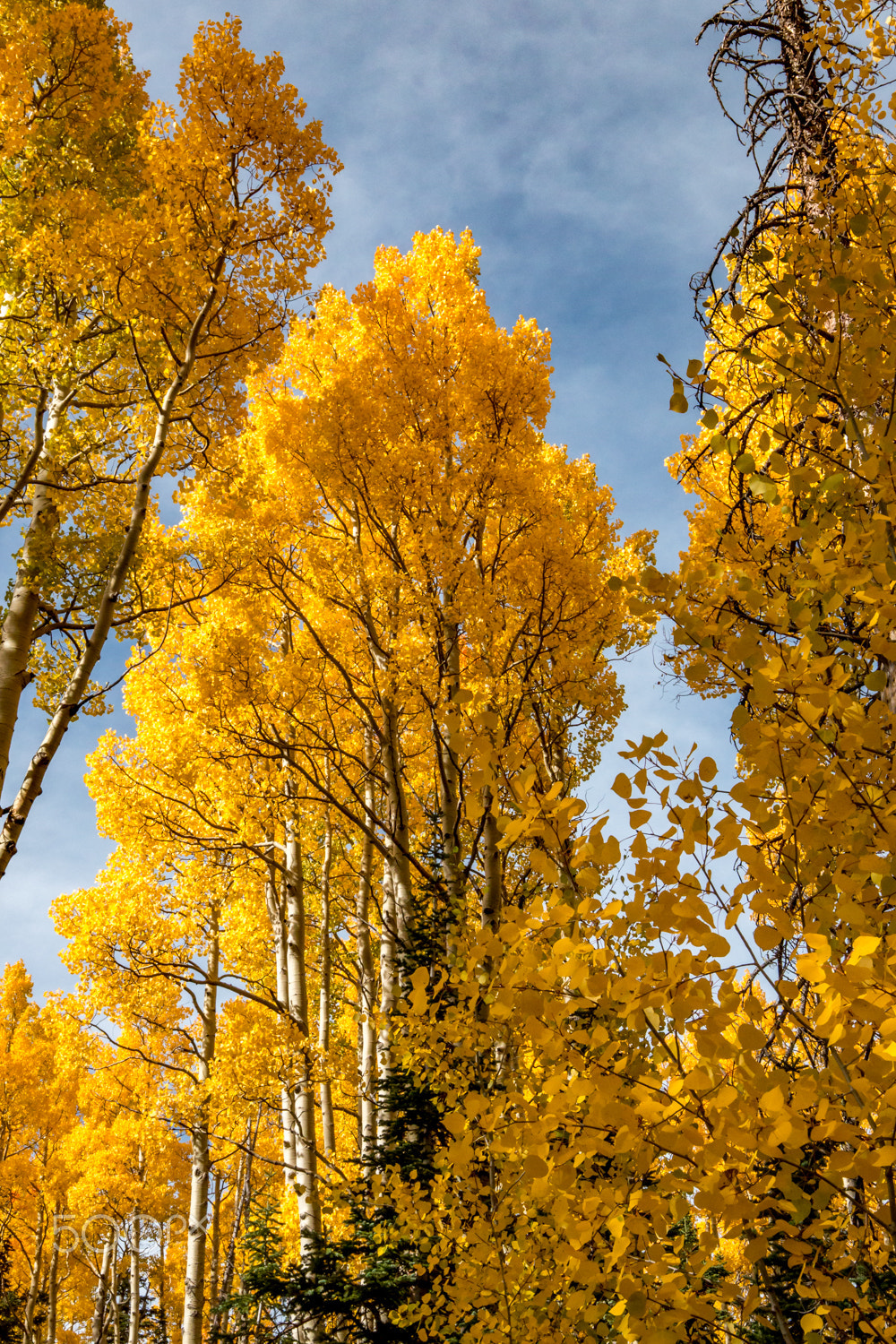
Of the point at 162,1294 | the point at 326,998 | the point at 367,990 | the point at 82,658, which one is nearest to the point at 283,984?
the point at 326,998

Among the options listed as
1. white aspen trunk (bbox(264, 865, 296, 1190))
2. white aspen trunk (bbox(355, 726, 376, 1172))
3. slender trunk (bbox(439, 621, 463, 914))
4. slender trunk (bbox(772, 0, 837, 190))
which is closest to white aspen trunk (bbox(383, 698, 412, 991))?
slender trunk (bbox(439, 621, 463, 914))

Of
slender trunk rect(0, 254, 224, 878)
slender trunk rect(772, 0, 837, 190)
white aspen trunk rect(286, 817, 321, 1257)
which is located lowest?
white aspen trunk rect(286, 817, 321, 1257)

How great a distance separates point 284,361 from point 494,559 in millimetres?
2754

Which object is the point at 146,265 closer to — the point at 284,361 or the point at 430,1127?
the point at 284,361

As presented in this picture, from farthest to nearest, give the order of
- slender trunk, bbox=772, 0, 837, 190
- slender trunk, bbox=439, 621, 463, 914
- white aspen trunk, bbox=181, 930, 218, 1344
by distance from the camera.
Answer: white aspen trunk, bbox=181, 930, 218, 1344 < slender trunk, bbox=439, 621, 463, 914 < slender trunk, bbox=772, 0, 837, 190

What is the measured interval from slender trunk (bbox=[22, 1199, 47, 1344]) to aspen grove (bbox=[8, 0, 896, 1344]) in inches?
331

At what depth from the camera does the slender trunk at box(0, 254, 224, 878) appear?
445cm

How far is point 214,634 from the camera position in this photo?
692cm

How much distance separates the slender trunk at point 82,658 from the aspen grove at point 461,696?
24 millimetres

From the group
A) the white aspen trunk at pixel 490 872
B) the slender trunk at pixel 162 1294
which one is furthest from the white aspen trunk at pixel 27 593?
the slender trunk at pixel 162 1294

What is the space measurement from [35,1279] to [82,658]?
17.5 meters

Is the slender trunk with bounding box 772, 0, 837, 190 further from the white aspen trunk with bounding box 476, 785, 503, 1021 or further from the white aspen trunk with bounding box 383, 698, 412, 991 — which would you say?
the white aspen trunk with bounding box 383, 698, 412, 991

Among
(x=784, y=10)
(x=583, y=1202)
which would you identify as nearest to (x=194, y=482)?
(x=784, y=10)

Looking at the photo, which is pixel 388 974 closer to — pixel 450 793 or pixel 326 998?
pixel 450 793
